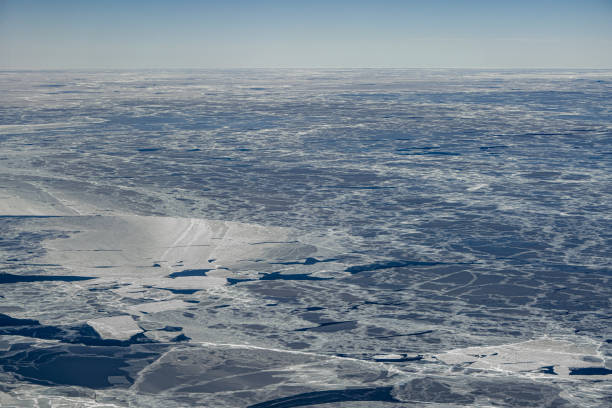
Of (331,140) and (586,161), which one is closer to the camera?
(586,161)

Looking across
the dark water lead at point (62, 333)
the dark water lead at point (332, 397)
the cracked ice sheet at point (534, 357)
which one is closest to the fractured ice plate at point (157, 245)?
the dark water lead at point (62, 333)

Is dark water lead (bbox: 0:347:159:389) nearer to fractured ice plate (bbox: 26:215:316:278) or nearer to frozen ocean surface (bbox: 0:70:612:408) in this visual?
frozen ocean surface (bbox: 0:70:612:408)

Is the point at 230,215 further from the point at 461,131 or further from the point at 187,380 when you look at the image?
the point at 461,131

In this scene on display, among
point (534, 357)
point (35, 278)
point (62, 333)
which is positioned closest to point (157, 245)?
point (35, 278)

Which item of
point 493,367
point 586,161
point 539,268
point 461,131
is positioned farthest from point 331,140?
point 493,367

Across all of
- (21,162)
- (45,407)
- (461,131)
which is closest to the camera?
(45,407)

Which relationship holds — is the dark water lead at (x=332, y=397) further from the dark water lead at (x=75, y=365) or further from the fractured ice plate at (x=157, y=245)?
the fractured ice plate at (x=157, y=245)
